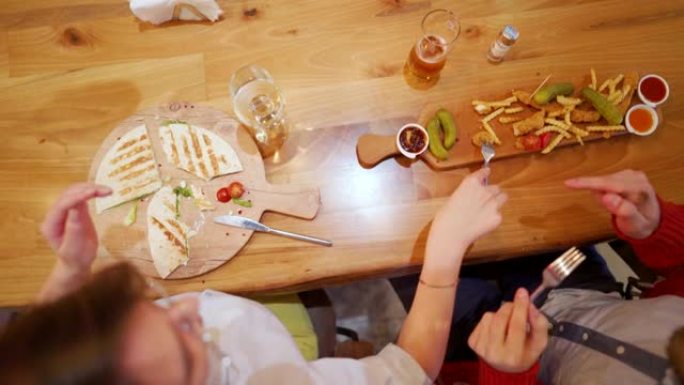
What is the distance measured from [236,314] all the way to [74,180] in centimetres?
67

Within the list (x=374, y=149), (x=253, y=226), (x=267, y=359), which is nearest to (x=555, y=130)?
(x=374, y=149)

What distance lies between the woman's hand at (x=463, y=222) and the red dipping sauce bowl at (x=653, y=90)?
576 millimetres

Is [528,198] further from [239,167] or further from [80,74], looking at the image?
[80,74]

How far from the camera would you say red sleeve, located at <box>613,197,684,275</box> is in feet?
4.10

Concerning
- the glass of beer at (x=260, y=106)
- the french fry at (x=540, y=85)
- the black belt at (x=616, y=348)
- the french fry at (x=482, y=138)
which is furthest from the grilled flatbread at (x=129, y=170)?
the black belt at (x=616, y=348)

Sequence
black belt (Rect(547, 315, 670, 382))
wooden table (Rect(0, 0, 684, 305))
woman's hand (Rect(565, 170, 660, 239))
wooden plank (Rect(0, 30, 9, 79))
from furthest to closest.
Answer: wooden plank (Rect(0, 30, 9, 79)), wooden table (Rect(0, 0, 684, 305)), woman's hand (Rect(565, 170, 660, 239)), black belt (Rect(547, 315, 670, 382))

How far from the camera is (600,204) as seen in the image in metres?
Answer: 1.35

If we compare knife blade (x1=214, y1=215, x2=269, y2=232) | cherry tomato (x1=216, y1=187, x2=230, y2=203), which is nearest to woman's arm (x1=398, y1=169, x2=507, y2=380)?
knife blade (x1=214, y1=215, x2=269, y2=232)

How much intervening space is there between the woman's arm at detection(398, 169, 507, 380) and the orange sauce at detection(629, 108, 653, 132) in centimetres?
53

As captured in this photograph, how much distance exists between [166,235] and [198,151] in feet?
0.86

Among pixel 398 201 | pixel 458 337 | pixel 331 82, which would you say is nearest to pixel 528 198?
pixel 398 201

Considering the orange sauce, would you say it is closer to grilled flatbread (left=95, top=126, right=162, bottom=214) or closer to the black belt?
the black belt

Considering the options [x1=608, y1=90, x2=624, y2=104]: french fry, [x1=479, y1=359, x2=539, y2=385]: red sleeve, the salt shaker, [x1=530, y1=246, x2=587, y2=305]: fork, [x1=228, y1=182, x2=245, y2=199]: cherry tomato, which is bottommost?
[x1=479, y1=359, x2=539, y2=385]: red sleeve

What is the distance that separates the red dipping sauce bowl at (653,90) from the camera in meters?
1.40
